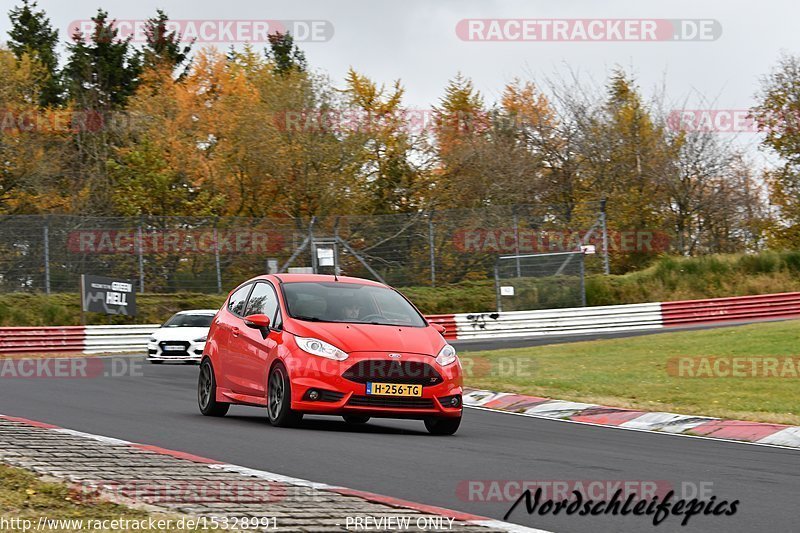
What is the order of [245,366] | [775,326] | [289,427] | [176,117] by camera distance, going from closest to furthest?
[289,427]
[245,366]
[775,326]
[176,117]

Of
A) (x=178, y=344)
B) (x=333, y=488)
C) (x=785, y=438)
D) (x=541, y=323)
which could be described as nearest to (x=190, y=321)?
(x=178, y=344)

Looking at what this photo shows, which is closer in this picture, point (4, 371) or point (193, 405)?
point (193, 405)

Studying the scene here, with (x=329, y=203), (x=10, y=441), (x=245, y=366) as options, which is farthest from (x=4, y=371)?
(x=329, y=203)

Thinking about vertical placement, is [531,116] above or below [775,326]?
above

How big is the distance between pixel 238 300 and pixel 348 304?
177 cm

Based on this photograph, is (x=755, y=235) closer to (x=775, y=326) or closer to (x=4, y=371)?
(x=775, y=326)

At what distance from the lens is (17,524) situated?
583 centimetres

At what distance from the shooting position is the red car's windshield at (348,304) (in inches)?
500

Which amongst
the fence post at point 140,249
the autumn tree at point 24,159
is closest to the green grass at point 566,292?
the fence post at point 140,249

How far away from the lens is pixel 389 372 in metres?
11.9

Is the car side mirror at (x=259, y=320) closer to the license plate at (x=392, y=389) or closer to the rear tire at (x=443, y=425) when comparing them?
the license plate at (x=392, y=389)

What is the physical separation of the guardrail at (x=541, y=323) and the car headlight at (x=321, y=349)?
21048 millimetres

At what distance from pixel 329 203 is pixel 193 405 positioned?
1189 inches

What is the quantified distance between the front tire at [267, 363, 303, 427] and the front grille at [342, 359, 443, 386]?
62cm
